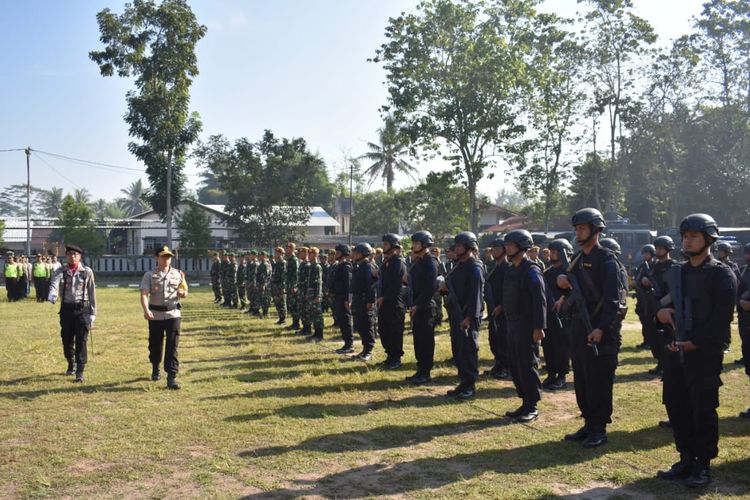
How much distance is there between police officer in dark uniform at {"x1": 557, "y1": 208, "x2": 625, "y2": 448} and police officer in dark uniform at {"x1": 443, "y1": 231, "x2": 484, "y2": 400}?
210 cm

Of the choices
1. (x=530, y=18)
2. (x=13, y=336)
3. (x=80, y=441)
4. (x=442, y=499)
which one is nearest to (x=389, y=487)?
(x=442, y=499)

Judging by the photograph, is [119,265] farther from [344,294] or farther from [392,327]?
[392,327]

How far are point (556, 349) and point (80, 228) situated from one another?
40.9 meters

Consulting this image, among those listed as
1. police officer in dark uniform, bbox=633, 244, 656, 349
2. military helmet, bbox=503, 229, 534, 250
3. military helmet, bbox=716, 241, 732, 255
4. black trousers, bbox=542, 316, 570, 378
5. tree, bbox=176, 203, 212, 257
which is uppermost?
tree, bbox=176, 203, 212, 257

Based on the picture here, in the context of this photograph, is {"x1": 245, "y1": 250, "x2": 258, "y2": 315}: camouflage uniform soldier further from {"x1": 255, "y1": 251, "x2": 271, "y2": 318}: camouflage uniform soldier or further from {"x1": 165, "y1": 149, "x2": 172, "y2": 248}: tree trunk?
{"x1": 165, "y1": 149, "x2": 172, "y2": 248}: tree trunk

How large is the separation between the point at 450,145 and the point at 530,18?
711 cm

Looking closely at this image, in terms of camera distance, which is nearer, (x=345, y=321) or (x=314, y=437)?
(x=314, y=437)

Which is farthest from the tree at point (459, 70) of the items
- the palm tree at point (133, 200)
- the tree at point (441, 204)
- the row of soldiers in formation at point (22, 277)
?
the palm tree at point (133, 200)

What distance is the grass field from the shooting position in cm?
569

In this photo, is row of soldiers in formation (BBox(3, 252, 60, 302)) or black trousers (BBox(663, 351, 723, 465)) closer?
black trousers (BBox(663, 351, 723, 465))

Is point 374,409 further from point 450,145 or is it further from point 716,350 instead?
point 450,145

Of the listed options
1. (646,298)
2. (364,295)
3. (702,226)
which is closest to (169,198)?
(364,295)

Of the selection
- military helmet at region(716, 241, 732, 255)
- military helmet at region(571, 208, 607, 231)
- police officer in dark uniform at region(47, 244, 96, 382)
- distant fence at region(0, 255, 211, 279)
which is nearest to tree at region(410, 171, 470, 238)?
distant fence at region(0, 255, 211, 279)

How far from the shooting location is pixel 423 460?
20.8 ft
